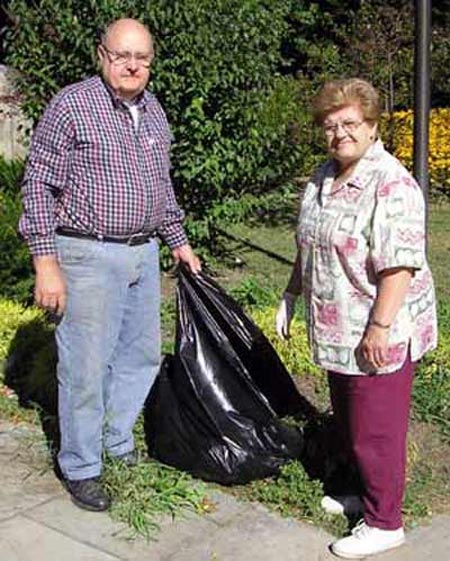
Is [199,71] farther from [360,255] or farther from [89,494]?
[360,255]

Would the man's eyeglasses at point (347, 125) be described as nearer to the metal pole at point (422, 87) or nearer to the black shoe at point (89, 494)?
the metal pole at point (422, 87)

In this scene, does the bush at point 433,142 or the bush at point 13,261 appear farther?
the bush at point 433,142

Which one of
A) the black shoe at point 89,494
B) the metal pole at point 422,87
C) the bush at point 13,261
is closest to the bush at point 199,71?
the bush at point 13,261

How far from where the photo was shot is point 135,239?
12.5 feet

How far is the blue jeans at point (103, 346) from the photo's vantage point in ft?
12.2

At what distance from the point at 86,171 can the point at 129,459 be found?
1.29 m

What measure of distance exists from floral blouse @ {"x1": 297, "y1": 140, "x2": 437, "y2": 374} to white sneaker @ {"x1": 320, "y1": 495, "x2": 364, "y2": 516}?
71 cm

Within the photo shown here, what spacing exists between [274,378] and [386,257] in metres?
1.25

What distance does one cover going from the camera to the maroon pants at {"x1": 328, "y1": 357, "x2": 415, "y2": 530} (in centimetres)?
348

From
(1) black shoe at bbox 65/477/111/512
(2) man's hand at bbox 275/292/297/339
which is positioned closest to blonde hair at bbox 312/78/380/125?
(2) man's hand at bbox 275/292/297/339

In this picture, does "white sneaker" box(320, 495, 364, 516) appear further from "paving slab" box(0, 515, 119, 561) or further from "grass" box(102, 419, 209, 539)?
"paving slab" box(0, 515, 119, 561)

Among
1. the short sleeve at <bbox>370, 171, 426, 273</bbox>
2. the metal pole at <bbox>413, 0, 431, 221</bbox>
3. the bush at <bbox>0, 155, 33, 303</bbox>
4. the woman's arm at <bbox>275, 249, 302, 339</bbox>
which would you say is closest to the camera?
the short sleeve at <bbox>370, 171, 426, 273</bbox>

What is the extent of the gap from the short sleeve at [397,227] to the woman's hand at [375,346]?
19 cm

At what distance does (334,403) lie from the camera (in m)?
3.75
